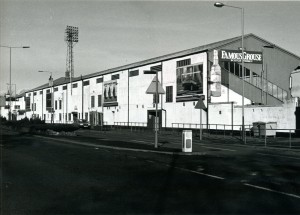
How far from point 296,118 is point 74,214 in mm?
30187

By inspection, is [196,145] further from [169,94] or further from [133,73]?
[133,73]

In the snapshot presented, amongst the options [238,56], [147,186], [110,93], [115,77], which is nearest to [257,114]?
[238,56]

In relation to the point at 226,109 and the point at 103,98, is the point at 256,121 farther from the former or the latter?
the point at 103,98

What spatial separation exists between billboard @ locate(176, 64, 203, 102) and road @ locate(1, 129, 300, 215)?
97.9 feet

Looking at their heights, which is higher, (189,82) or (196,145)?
(189,82)

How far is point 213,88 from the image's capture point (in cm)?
4241

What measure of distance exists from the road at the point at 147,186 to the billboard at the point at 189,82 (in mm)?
29854

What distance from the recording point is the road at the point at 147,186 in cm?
733

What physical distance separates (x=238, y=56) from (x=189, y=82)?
638cm

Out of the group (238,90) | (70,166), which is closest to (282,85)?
(238,90)

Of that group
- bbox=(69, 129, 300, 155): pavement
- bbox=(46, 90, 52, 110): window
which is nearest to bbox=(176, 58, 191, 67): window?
bbox=(69, 129, 300, 155): pavement

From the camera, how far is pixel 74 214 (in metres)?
6.79

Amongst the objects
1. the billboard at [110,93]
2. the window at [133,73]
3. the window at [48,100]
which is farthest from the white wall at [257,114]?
the window at [48,100]

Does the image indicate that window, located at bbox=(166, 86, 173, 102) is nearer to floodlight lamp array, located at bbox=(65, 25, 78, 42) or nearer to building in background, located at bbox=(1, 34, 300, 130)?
building in background, located at bbox=(1, 34, 300, 130)
